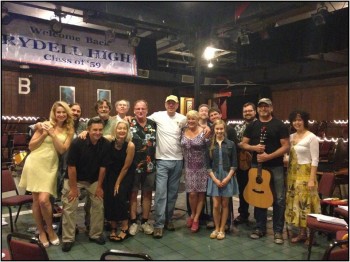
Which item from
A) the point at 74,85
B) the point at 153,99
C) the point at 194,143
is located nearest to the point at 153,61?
the point at 194,143

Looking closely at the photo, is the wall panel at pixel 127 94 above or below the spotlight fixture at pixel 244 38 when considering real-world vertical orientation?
below

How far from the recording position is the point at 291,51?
5980 mm

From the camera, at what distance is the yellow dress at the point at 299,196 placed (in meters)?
3.58

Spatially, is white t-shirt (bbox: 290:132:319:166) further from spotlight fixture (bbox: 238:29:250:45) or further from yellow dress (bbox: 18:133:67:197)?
spotlight fixture (bbox: 238:29:250:45)

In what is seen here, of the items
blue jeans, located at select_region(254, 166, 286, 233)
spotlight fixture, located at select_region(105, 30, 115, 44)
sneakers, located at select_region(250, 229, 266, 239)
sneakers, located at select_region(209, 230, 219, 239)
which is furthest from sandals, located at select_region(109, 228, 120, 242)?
spotlight fixture, located at select_region(105, 30, 115, 44)

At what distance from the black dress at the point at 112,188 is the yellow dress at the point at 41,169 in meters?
Answer: 0.57

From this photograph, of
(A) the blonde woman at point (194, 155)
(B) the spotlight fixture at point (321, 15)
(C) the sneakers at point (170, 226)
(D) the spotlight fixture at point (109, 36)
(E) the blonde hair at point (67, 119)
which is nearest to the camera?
(E) the blonde hair at point (67, 119)

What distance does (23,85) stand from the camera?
9938 millimetres

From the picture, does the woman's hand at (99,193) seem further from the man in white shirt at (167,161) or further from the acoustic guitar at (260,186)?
the acoustic guitar at (260,186)

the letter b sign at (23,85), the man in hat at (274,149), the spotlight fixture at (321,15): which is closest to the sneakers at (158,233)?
the man in hat at (274,149)

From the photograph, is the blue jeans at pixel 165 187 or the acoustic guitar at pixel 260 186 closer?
the acoustic guitar at pixel 260 186

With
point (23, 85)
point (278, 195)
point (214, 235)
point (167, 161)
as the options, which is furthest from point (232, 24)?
point (23, 85)

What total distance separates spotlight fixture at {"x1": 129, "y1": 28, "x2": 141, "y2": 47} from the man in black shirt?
3428mm

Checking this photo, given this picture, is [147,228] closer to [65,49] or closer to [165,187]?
[165,187]
